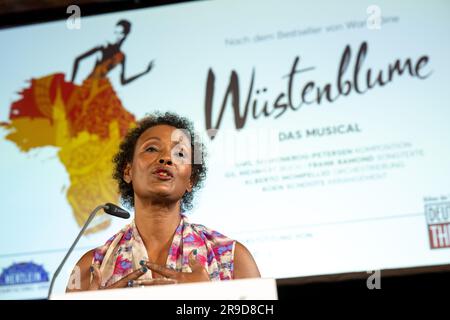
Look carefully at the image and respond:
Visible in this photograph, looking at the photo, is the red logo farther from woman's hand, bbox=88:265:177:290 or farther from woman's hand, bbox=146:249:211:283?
woman's hand, bbox=88:265:177:290

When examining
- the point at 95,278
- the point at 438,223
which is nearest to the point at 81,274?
the point at 95,278

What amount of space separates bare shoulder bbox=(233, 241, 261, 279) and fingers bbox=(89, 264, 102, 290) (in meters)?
0.47

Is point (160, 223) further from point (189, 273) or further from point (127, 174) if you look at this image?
point (189, 273)

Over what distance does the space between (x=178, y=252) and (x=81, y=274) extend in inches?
14.0

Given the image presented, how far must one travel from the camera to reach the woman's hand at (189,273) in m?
2.00

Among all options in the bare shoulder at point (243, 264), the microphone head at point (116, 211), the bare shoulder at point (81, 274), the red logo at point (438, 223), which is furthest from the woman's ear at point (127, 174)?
the red logo at point (438, 223)

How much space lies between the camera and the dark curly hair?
238 cm

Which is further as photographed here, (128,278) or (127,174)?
(127,174)

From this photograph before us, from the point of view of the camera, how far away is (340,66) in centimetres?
241

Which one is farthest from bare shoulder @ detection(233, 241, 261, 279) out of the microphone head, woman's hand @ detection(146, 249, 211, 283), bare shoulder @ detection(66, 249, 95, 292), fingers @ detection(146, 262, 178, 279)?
bare shoulder @ detection(66, 249, 95, 292)

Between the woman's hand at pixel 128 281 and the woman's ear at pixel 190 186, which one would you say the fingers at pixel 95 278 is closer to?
the woman's hand at pixel 128 281

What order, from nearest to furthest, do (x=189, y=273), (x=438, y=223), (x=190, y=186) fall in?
(x=189, y=273) → (x=438, y=223) → (x=190, y=186)

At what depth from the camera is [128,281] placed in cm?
212

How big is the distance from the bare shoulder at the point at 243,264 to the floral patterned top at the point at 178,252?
18mm
